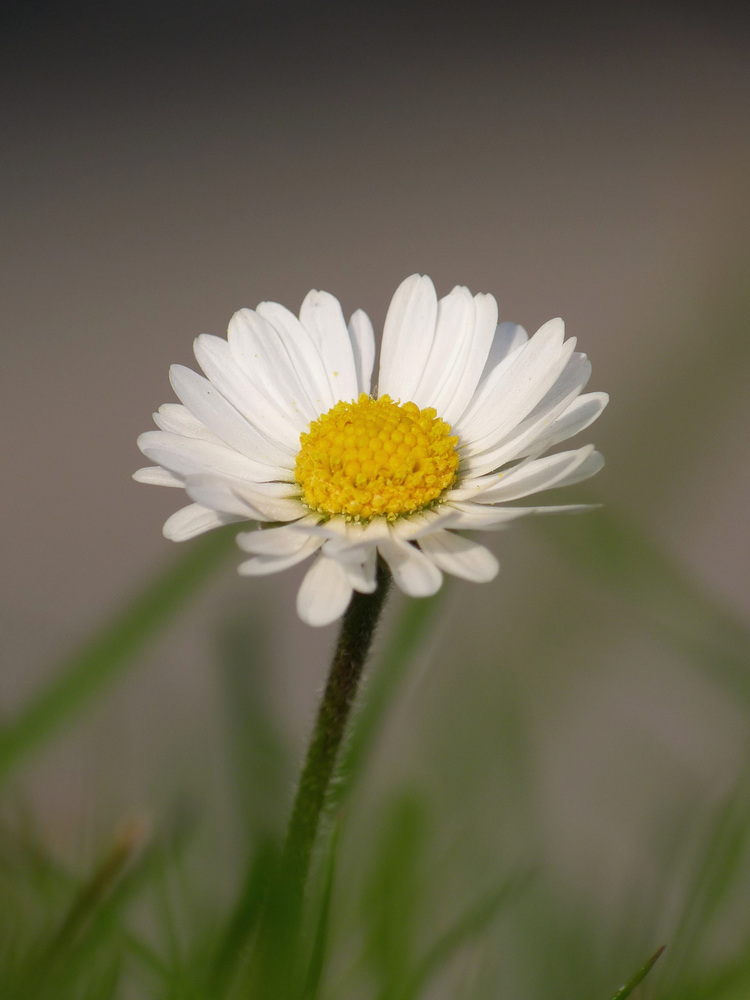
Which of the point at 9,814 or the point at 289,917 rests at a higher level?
the point at 289,917

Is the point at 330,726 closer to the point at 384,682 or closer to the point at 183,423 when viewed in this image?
the point at 384,682

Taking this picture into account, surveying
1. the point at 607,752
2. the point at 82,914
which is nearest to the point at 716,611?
the point at 82,914

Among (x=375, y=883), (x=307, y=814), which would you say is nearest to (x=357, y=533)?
(x=307, y=814)

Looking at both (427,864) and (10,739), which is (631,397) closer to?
(427,864)

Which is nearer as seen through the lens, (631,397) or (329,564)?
(329,564)

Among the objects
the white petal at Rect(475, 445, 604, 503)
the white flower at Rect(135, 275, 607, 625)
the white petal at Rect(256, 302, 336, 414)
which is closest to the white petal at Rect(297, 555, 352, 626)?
the white flower at Rect(135, 275, 607, 625)

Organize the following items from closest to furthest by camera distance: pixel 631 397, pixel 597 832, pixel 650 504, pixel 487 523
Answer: pixel 487 523, pixel 650 504, pixel 631 397, pixel 597 832
